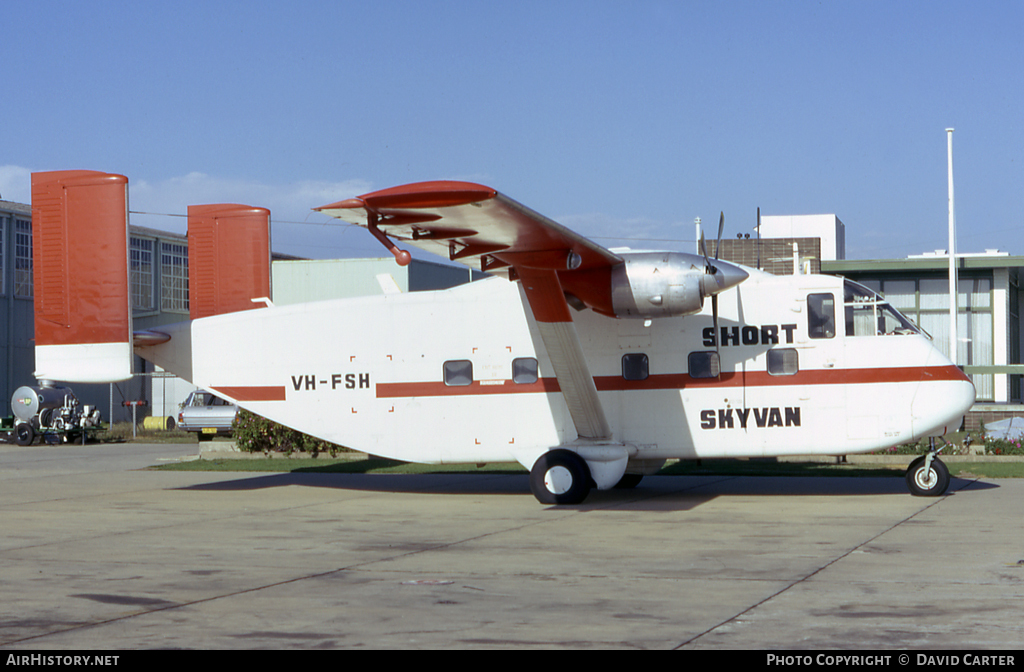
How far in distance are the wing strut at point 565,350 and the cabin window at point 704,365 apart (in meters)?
1.54

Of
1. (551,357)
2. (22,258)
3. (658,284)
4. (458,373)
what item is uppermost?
→ (22,258)

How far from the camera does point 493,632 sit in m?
6.68

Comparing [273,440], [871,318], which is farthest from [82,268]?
[871,318]

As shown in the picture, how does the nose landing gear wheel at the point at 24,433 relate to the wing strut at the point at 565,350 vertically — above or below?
below

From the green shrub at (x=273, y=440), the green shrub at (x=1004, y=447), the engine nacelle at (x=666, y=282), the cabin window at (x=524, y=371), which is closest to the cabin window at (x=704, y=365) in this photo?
the engine nacelle at (x=666, y=282)

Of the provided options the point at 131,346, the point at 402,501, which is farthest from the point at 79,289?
the point at 402,501

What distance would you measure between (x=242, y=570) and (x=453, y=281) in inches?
1503

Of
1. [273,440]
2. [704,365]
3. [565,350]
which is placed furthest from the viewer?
[273,440]

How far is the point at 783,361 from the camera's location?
1459cm

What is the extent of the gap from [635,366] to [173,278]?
4384cm

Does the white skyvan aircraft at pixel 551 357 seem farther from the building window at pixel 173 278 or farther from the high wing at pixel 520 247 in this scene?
the building window at pixel 173 278

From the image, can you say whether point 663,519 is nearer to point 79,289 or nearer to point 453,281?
point 79,289

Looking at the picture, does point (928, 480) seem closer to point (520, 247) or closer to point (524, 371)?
point (524, 371)

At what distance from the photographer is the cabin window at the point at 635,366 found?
15.0 m
